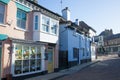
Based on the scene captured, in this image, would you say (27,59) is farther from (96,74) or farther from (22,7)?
(96,74)

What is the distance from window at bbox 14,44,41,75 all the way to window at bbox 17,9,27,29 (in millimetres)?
1772

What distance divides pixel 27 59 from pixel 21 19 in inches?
135

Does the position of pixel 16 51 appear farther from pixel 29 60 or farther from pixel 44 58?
pixel 44 58

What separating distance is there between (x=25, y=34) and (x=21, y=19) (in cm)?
134

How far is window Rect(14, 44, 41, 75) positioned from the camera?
14.9 meters

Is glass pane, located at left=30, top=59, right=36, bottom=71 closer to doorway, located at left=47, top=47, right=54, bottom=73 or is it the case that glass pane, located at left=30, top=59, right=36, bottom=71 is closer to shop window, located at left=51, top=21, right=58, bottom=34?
doorway, located at left=47, top=47, right=54, bottom=73

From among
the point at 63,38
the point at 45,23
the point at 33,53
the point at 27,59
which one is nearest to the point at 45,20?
the point at 45,23

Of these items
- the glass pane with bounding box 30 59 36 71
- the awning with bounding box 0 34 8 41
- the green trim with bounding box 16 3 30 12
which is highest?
the green trim with bounding box 16 3 30 12

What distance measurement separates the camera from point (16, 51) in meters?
14.8

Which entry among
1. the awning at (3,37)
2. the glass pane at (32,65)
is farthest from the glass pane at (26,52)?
the awning at (3,37)

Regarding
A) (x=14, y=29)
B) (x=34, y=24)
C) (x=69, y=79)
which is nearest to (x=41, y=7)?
(x=34, y=24)

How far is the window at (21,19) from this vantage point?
15613 mm

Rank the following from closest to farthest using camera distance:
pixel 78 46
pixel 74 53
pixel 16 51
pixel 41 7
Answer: pixel 16 51 < pixel 41 7 < pixel 74 53 < pixel 78 46

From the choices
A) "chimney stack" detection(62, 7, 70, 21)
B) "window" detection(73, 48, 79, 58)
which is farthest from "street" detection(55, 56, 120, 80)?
"chimney stack" detection(62, 7, 70, 21)
